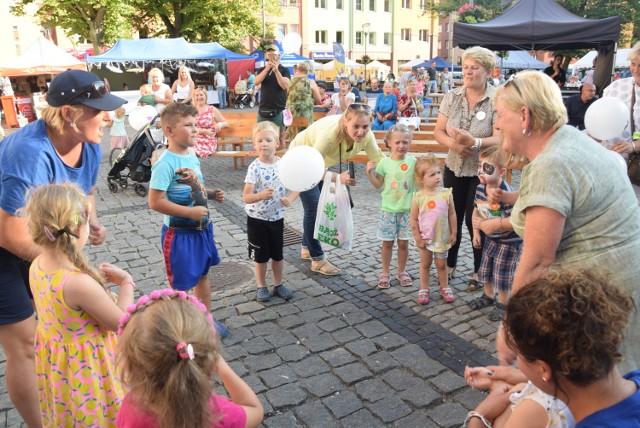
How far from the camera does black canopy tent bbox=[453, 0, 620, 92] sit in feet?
31.8

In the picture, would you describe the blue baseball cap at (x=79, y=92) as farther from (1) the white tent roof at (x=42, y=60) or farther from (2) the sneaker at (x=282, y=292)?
(1) the white tent roof at (x=42, y=60)

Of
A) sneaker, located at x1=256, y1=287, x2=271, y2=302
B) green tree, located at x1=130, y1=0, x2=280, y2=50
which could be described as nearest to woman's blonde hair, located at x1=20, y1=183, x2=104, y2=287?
sneaker, located at x1=256, y1=287, x2=271, y2=302

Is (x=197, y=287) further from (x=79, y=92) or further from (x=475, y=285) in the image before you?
(x=475, y=285)

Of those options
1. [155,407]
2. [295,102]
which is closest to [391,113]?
[295,102]

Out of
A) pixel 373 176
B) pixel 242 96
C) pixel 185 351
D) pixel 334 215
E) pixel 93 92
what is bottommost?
pixel 242 96

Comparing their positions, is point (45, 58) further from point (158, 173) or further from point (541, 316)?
point (541, 316)

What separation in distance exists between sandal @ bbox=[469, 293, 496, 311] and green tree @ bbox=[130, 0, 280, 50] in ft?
105

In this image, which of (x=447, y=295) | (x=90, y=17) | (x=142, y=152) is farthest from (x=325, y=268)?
(x=90, y=17)

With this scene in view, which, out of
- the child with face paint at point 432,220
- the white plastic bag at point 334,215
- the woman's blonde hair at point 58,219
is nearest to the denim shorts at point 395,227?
the child with face paint at point 432,220

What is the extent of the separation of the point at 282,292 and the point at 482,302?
5.83ft

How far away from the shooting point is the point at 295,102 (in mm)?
9961

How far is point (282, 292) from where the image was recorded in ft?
15.2

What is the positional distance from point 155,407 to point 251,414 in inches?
14.3

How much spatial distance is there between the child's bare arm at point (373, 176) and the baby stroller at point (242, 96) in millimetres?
25357
